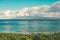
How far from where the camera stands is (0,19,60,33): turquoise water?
295cm

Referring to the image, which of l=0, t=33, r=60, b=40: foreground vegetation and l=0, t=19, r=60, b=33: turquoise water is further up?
l=0, t=19, r=60, b=33: turquoise water

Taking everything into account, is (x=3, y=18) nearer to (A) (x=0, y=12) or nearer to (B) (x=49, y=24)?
(A) (x=0, y=12)

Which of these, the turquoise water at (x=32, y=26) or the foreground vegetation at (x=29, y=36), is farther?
the turquoise water at (x=32, y=26)

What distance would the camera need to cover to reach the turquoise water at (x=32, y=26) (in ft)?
9.68

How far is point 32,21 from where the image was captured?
297 centimetres

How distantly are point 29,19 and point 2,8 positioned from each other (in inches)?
19.2

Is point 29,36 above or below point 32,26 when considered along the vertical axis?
below

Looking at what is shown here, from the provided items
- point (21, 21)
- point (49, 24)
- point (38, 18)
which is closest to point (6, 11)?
point (21, 21)

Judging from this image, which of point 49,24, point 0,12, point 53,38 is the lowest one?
point 53,38

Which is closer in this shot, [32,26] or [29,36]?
[29,36]

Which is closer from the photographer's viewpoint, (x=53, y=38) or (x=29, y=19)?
(x=53, y=38)

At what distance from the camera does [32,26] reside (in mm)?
2984

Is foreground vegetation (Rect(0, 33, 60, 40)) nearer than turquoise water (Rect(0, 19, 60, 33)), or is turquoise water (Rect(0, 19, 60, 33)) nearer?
foreground vegetation (Rect(0, 33, 60, 40))

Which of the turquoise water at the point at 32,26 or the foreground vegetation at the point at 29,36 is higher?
the turquoise water at the point at 32,26
